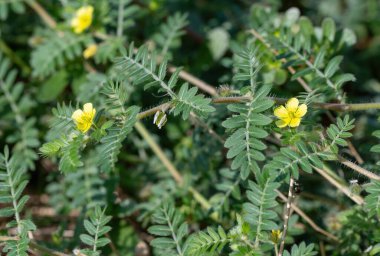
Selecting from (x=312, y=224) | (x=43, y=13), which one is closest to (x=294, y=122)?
(x=312, y=224)

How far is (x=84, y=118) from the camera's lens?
1922 mm

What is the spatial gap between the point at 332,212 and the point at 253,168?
88cm

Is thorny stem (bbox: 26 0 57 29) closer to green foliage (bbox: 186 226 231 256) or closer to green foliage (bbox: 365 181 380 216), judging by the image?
green foliage (bbox: 186 226 231 256)

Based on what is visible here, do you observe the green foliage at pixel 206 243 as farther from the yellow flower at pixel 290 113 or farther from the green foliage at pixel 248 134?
the yellow flower at pixel 290 113

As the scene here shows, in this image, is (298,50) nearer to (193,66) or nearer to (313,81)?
(313,81)

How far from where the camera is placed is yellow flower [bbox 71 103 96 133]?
75.2 inches

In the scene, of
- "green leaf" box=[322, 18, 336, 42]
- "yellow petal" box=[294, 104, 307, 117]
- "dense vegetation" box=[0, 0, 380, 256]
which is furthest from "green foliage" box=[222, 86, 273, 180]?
"green leaf" box=[322, 18, 336, 42]

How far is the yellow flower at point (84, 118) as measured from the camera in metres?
1.91

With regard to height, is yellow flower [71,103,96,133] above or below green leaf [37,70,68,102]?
below

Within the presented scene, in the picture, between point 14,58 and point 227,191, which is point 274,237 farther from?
point 14,58

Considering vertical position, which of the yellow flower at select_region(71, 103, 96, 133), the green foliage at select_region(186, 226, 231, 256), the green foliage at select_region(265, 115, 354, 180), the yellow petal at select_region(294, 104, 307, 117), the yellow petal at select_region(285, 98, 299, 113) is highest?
the yellow flower at select_region(71, 103, 96, 133)

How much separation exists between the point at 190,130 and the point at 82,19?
0.81 meters

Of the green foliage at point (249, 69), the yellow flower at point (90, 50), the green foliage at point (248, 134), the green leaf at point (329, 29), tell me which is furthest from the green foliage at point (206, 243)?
the yellow flower at point (90, 50)

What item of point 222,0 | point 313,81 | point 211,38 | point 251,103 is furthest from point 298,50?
point 222,0
